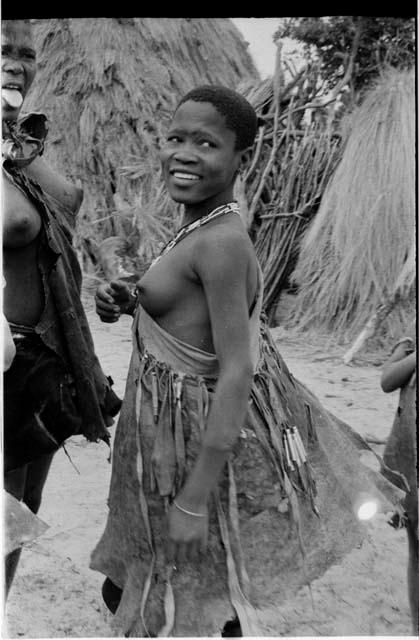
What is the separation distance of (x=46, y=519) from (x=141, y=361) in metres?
0.77

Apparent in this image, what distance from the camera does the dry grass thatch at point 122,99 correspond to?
5.73 ft

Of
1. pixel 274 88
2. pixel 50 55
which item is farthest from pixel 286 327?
pixel 50 55

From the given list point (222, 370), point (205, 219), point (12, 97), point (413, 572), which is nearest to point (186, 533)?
point (222, 370)

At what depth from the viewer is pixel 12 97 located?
1392 millimetres

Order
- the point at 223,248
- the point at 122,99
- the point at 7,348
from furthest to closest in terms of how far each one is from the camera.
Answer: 1. the point at 122,99
2. the point at 7,348
3. the point at 223,248

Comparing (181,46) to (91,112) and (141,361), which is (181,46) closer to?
(91,112)

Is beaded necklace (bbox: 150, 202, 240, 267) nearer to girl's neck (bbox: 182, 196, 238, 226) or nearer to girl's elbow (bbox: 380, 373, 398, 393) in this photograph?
girl's neck (bbox: 182, 196, 238, 226)

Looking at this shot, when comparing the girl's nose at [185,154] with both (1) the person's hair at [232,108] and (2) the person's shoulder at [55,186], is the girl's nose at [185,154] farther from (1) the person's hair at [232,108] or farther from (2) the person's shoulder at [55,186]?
(2) the person's shoulder at [55,186]

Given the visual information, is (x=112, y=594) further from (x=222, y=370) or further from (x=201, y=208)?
(x=201, y=208)

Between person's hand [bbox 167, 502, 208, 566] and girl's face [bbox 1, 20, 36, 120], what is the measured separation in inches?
36.4

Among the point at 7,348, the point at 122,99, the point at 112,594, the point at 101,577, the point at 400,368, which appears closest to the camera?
the point at 7,348

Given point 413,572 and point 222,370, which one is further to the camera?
point 413,572

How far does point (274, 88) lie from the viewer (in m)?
1.91

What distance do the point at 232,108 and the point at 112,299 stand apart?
0.48m
